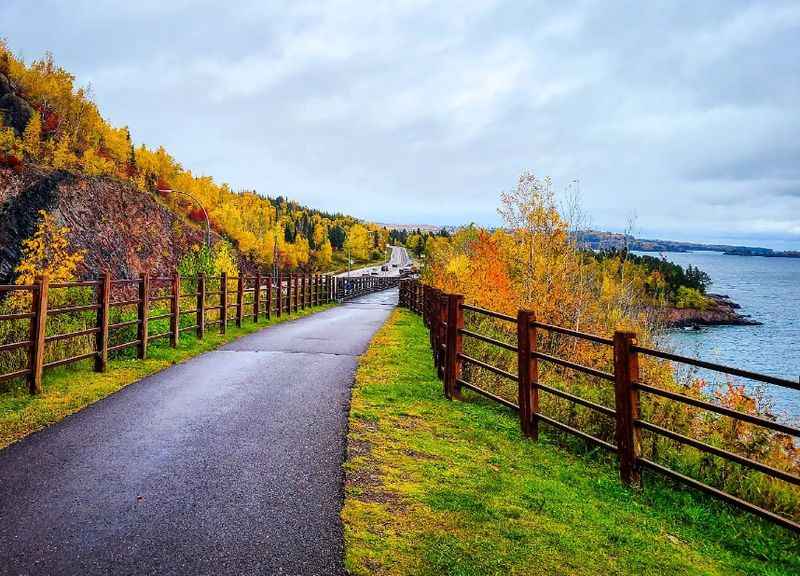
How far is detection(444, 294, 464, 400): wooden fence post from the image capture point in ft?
28.6

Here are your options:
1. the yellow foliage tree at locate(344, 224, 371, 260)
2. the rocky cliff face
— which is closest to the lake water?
the rocky cliff face

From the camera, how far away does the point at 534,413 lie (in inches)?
272

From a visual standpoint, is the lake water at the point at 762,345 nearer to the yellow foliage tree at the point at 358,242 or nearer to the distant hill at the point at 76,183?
the distant hill at the point at 76,183

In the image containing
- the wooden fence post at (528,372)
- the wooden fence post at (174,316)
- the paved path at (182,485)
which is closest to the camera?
the paved path at (182,485)

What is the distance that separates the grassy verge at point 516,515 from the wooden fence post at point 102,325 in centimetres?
519

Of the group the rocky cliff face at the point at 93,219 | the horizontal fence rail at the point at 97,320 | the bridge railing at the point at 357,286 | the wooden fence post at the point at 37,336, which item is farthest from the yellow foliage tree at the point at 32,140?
the wooden fence post at the point at 37,336

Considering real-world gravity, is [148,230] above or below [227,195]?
below

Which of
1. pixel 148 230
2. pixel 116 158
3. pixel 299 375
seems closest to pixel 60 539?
pixel 299 375

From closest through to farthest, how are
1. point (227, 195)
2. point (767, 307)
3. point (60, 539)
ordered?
point (60, 539)
point (767, 307)
point (227, 195)

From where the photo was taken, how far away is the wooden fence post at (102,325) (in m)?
9.66

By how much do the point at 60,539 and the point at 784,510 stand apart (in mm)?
6389

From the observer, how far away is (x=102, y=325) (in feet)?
32.1

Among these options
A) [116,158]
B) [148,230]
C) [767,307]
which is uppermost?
[116,158]

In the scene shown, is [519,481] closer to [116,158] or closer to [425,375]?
[425,375]
